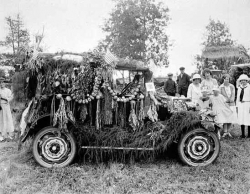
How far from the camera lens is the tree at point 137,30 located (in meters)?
23.4

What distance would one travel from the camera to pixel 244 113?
289 inches

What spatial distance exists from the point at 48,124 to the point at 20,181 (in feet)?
3.67

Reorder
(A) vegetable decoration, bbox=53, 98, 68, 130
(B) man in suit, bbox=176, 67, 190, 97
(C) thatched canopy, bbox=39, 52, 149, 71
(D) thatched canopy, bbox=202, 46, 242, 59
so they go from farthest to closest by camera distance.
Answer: (D) thatched canopy, bbox=202, 46, 242, 59, (B) man in suit, bbox=176, 67, 190, 97, (C) thatched canopy, bbox=39, 52, 149, 71, (A) vegetable decoration, bbox=53, 98, 68, 130

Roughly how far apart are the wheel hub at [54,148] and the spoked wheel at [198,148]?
221 centimetres

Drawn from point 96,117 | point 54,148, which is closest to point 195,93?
point 96,117

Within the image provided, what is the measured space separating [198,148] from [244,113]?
11.2ft

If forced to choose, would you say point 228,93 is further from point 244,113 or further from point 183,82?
point 183,82

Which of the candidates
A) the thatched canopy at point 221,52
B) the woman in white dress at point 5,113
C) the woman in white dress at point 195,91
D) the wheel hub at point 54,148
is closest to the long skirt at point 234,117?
the woman in white dress at point 195,91

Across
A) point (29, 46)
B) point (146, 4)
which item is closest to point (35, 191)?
point (29, 46)

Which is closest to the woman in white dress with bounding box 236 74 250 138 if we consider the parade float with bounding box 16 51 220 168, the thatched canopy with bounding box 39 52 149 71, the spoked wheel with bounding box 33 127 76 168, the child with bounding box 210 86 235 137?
the child with bounding box 210 86 235 137

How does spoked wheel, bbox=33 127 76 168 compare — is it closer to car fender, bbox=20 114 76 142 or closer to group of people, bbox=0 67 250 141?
car fender, bbox=20 114 76 142

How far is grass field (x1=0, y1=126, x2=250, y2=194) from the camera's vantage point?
3.85 m

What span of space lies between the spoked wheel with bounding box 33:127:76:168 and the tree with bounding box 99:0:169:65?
61.8ft

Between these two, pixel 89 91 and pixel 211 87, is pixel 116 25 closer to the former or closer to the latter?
pixel 211 87
